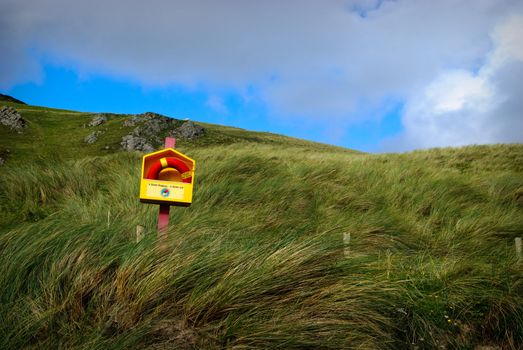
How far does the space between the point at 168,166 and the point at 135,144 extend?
49.6 feet

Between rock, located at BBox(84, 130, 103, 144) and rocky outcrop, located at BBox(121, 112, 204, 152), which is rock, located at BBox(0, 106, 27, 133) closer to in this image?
rock, located at BBox(84, 130, 103, 144)

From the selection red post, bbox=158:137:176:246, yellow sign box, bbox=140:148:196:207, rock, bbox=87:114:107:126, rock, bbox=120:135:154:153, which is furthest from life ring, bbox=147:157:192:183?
rock, bbox=87:114:107:126

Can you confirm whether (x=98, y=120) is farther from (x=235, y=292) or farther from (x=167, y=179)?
(x=235, y=292)

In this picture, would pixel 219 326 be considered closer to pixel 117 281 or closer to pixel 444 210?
pixel 117 281

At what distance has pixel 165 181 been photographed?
366 centimetres

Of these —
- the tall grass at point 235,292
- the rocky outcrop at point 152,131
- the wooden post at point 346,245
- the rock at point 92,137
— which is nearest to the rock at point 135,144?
the rocky outcrop at point 152,131

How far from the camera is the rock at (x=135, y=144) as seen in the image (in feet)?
58.4

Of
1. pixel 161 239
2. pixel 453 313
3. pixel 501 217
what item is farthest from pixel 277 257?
pixel 501 217

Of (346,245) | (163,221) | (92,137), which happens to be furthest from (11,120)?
(346,245)

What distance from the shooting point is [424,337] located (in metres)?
2.79

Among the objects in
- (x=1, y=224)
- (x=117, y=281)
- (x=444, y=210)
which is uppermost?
(x=444, y=210)

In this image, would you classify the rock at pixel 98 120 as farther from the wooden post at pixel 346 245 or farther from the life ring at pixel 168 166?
the wooden post at pixel 346 245

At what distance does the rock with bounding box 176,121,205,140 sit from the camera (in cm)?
2103

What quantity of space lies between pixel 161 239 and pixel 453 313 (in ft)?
7.81
